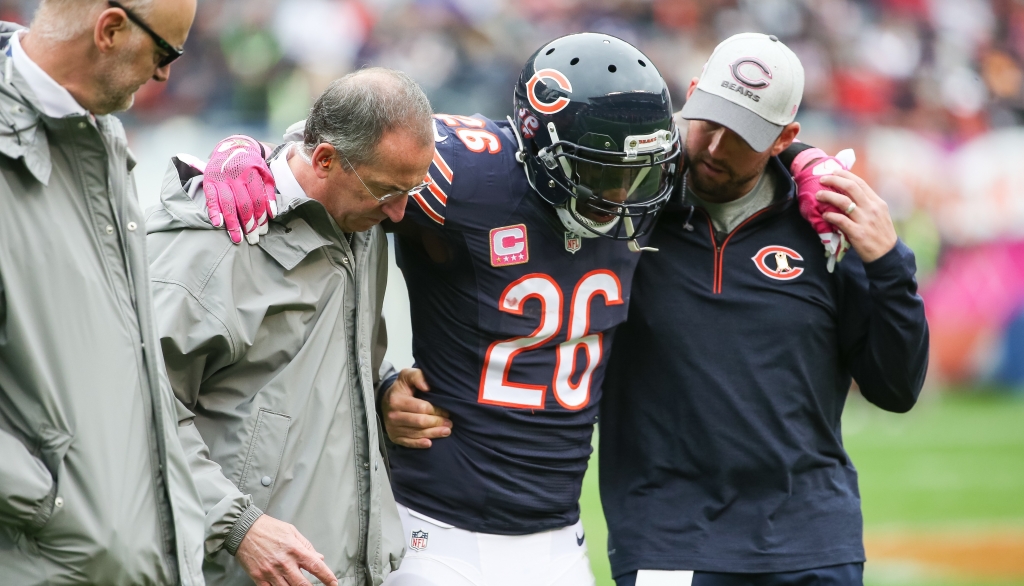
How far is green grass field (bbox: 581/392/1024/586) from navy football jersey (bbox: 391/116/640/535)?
4283 millimetres

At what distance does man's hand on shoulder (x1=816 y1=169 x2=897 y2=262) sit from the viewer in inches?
128

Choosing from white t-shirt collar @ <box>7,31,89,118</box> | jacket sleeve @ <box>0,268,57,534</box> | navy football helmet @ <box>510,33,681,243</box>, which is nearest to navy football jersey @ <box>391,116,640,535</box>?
navy football helmet @ <box>510,33,681,243</box>

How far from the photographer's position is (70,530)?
2021 millimetres

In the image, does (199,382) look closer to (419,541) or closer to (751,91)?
(419,541)

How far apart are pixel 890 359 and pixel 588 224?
3.46 ft

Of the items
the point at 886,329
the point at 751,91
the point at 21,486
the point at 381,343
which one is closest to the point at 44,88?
the point at 21,486

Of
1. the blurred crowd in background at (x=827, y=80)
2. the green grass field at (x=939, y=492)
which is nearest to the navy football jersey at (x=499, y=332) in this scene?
the green grass field at (x=939, y=492)

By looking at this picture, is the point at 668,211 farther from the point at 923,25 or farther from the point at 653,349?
the point at 923,25

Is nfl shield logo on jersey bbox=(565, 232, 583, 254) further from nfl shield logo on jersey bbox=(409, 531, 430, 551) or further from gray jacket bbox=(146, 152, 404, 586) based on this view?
nfl shield logo on jersey bbox=(409, 531, 430, 551)

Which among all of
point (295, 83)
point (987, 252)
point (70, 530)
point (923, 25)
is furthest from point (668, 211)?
point (923, 25)

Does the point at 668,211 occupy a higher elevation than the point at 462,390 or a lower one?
higher

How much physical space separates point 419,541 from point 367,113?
123cm

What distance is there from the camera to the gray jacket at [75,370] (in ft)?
6.51

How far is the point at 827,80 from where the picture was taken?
14.9m
